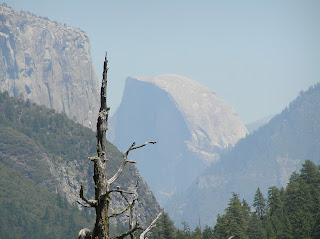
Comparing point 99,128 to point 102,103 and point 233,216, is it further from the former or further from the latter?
point 233,216

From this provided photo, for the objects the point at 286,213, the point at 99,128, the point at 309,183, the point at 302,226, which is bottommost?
the point at 99,128

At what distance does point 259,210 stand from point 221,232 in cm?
3341

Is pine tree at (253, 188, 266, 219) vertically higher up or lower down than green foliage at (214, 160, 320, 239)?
higher up

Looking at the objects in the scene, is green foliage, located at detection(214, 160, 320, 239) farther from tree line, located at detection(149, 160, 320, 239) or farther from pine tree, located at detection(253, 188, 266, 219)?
pine tree, located at detection(253, 188, 266, 219)

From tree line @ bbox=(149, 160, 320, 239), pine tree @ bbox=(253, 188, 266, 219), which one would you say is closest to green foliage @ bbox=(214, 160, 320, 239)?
tree line @ bbox=(149, 160, 320, 239)

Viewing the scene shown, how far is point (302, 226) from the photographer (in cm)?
10075

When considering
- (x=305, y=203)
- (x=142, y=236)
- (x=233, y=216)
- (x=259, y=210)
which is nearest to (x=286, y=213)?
(x=305, y=203)

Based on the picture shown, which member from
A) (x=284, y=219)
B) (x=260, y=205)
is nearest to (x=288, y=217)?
(x=284, y=219)

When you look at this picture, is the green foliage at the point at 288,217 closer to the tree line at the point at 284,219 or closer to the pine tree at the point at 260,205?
the tree line at the point at 284,219

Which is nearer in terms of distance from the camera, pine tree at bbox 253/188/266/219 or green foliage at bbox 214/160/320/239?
green foliage at bbox 214/160/320/239

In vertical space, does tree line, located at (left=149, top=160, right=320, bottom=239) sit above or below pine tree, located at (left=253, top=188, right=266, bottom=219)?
below

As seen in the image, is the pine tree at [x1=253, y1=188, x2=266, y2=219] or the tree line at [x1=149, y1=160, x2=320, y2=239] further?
the pine tree at [x1=253, y1=188, x2=266, y2=219]


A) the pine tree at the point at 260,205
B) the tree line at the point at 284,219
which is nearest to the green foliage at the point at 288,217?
the tree line at the point at 284,219

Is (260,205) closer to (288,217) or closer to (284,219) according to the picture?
(284,219)
